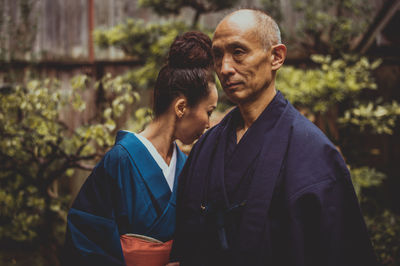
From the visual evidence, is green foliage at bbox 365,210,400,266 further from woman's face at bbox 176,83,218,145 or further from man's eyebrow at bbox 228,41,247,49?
man's eyebrow at bbox 228,41,247,49

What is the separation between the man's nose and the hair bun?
0.47m

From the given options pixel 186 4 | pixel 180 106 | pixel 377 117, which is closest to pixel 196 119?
pixel 180 106

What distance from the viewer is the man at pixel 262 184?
50.4 inches

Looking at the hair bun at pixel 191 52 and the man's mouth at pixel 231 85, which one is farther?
the hair bun at pixel 191 52

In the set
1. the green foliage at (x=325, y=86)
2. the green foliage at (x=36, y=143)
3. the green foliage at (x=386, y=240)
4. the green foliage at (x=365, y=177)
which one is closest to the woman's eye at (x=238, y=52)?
the green foliage at (x=36, y=143)

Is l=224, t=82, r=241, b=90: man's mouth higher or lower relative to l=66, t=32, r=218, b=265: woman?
higher

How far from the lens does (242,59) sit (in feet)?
4.89

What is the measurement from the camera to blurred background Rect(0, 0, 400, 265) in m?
3.71

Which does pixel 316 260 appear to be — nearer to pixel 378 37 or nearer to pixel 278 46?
pixel 278 46

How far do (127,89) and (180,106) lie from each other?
1733 millimetres

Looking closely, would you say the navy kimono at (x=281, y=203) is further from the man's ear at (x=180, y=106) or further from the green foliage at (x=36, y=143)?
the green foliage at (x=36, y=143)

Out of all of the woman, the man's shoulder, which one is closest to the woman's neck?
the woman

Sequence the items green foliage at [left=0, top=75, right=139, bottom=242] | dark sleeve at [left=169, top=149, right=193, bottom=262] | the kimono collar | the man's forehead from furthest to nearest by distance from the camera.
A: green foliage at [left=0, top=75, right=139, bottom=242] → the kimono collar → dark sleeve at [left=169, top=149, right=193, bottom=262] → the man's forehead

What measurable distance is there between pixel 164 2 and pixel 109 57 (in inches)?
78.7
